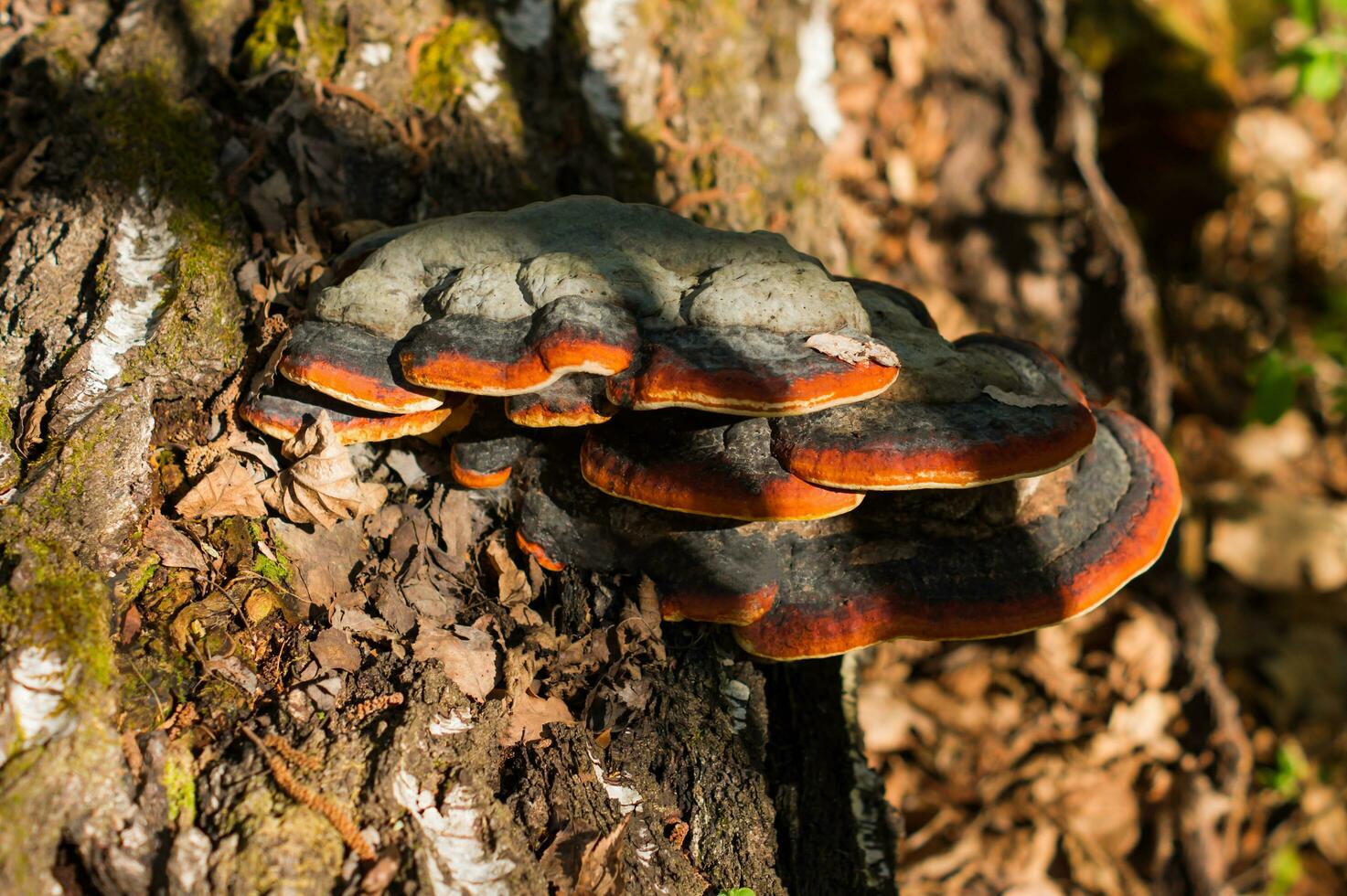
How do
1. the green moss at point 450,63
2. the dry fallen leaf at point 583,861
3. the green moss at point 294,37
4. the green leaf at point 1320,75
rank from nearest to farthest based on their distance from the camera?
the dry fallen leaf at point 583,861
the green moss at point 294,37
the green moss at point 450,63
the green leaf at point 1320,75

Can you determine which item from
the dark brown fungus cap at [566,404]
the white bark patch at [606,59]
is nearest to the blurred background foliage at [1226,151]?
the white bark patch at [606,59]

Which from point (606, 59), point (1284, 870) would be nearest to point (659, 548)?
point (606, 59)

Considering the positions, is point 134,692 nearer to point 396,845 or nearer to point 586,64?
point 396,845

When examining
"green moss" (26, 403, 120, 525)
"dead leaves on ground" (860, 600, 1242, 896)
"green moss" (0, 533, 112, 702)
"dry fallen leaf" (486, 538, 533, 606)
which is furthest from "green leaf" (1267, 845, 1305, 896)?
"green moss" (26, 403, 120, 525)

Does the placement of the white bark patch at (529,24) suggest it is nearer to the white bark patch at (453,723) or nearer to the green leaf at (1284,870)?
the white bark patch at (453,723)

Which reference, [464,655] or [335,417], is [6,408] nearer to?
[335,417]

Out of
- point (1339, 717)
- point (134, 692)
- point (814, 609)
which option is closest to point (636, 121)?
point (814, 609)
